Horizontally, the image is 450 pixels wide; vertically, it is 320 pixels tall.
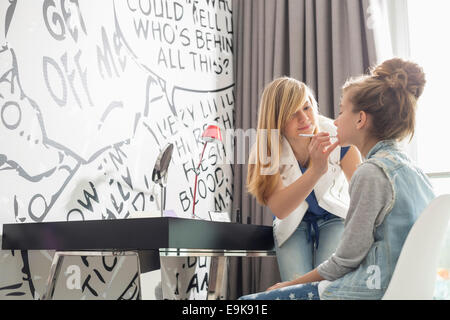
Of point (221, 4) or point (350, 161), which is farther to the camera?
point (221, 4)

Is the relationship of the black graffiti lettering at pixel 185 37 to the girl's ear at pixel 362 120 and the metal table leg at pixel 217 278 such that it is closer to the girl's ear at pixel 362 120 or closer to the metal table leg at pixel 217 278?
the metal table leg at pixel 217 278

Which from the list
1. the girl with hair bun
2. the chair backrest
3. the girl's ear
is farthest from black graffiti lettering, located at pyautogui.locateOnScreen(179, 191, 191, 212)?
the chair backrest

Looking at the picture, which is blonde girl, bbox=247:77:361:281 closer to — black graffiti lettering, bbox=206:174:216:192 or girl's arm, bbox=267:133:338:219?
girl's arm, bbox=267:133:338:219

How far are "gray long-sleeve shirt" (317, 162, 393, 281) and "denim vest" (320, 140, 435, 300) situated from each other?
1 cm

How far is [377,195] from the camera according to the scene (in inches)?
37.9

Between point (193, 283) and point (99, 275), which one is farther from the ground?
point (99, 275)

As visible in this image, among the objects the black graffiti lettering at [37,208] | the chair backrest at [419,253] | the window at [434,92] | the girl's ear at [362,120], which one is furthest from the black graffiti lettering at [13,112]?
the window at [434,92]

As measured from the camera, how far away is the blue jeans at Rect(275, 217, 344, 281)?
1.64m

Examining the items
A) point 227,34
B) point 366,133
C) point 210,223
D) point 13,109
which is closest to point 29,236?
point 13,109

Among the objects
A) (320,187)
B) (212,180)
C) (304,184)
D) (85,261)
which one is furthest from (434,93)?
(85,261)

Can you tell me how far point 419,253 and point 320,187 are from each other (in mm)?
805

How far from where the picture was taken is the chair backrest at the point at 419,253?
2.86ft

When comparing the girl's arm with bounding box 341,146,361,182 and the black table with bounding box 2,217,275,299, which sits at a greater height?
the girl's arm with bounding box 341,146,361,182

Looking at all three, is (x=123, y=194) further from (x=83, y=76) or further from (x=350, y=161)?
(x=350, y=161)
